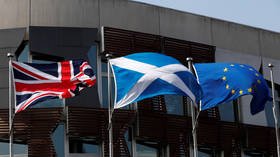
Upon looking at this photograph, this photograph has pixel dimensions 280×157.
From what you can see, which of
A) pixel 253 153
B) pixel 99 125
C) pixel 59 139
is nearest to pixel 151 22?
pixel 99 125

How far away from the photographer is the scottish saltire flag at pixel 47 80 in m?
26.2

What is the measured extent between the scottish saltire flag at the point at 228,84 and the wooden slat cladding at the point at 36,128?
5856 mm

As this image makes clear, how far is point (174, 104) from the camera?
3388cm

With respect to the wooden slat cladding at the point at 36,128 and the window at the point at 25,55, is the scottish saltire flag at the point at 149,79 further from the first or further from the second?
the window at the point at 25,55

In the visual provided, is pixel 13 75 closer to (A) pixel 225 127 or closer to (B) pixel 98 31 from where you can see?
(B) pixel 98 31

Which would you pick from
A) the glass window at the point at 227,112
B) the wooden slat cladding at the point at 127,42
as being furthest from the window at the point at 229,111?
the wooden slat cladding at the point at 127,42

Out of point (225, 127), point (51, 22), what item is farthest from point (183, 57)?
point (51, 22)

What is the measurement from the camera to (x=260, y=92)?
28672 millimetres

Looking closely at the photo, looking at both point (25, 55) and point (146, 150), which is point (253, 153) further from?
point (25, 55)

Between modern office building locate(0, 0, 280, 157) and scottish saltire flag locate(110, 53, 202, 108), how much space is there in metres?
4.04

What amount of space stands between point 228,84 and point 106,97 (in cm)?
578

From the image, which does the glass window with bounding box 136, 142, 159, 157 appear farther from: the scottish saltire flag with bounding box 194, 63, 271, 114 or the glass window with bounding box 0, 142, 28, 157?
the scottish saltire flag with bounding box 194, 63, 271, 114

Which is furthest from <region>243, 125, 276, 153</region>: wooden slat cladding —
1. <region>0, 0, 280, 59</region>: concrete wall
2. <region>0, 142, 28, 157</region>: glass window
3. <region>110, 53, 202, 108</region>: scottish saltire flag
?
<region>0, 142, 28, 157</region>: glass window

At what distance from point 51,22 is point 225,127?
8882 millimetres
